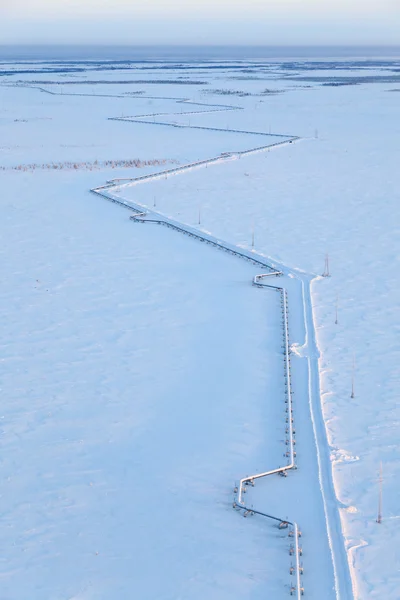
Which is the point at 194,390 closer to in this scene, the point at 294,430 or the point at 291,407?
the point at 291,407

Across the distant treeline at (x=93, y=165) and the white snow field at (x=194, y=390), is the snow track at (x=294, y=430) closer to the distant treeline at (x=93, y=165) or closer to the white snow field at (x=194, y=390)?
the white snow field at (x=194, y=390)

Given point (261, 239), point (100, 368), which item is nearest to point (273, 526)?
point (100, 368)

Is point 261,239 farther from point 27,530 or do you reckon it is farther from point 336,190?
point 27,530

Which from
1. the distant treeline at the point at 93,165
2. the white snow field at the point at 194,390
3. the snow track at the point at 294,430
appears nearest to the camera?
the snow track at the point at 294,430

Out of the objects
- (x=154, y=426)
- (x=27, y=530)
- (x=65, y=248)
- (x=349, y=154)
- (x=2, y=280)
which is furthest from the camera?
(x=349, y=154)

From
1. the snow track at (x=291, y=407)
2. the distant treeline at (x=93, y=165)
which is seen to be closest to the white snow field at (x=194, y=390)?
the snow track at (x=291, y=407)

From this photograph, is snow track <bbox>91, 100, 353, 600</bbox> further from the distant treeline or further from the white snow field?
the distant treeline

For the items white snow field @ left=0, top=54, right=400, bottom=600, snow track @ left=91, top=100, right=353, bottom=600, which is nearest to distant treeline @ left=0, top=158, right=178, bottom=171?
white snow field @ left=0, top=54, right=400, bottom=600

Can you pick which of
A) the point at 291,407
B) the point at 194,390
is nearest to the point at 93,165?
the point at 194,390
